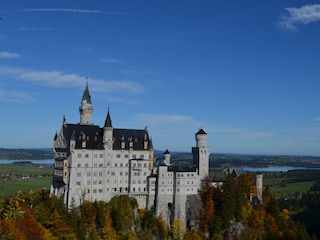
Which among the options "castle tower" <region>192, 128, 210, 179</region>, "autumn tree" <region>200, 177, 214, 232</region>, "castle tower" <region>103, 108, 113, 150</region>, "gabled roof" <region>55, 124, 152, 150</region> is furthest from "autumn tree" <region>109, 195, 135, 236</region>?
"castle tower" <region>192, 128, 210, 179</region>

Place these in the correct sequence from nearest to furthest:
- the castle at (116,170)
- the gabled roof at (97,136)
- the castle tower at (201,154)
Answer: the castle at (116,170) → the gabled roof at (97,136) → the castle tower at (201,154)

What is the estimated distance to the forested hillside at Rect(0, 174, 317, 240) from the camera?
65.7 meters

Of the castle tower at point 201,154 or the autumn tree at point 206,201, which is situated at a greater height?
the castle tower at point 201,154

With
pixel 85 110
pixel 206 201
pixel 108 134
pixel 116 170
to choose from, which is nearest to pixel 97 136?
pixel 108 134

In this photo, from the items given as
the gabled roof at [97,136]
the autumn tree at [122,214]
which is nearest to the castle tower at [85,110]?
the gabled roof at [97,136]

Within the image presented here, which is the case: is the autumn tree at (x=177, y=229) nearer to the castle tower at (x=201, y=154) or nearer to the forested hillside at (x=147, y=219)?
the forested hillside at (x=147, y=219)

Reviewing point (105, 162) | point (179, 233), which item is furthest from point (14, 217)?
point (179, 233)

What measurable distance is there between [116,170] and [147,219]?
11.7 meters

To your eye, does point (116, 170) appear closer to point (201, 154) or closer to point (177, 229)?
point (177, 229)

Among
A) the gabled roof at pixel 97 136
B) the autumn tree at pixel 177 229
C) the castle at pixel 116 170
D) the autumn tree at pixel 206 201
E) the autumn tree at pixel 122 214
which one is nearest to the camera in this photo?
the autumn tree at pixel 122 214

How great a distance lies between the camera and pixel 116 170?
81.5 metres

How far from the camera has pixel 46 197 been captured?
2913 inches

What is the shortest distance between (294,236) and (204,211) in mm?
19393

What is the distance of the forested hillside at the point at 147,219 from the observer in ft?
216
